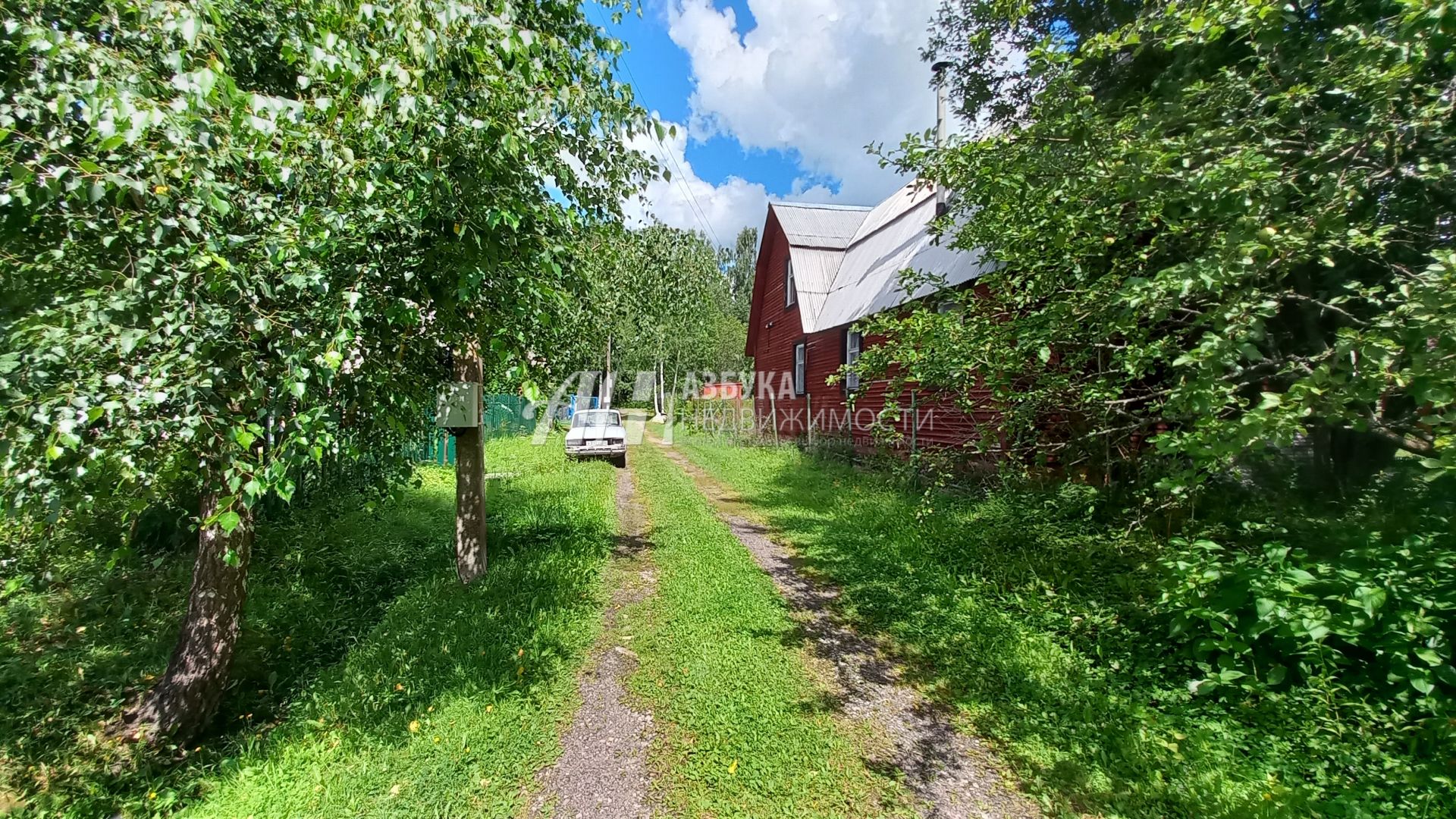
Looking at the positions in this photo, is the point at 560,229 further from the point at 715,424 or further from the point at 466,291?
the point at 715,424

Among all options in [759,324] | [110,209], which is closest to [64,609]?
[110,209]

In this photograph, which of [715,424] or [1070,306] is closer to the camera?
[1070,306]

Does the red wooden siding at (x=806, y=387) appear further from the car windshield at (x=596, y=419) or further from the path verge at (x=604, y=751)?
the path verge at (x=604, y=751)

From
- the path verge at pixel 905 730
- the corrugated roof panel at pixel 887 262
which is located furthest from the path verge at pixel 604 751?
the corrugated roof panel at pixel 887 262

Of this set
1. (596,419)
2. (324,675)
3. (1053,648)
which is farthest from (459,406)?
(596,419)

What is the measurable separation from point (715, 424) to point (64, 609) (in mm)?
21024

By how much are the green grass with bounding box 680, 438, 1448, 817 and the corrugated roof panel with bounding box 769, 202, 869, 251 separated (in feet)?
41.3

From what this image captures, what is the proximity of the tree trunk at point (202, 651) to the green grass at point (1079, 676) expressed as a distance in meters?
4.81

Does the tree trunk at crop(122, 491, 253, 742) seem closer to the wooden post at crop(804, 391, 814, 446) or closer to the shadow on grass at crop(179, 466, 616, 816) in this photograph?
the shadow on grass at crop(179, 466, 616, 816)

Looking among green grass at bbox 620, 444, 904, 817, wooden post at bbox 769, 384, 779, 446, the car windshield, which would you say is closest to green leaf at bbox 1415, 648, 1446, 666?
green grass at bbox 620, 444, 904, 817

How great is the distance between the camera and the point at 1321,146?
329cm

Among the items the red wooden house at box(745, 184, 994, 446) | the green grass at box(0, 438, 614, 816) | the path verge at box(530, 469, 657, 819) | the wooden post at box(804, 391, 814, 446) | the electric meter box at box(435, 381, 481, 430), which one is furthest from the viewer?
the wooden post at box(804, 391, 814, 446)

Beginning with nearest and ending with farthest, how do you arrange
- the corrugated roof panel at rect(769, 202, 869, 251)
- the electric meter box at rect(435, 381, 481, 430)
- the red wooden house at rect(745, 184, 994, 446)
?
1. the electric meter box at rect(435, 381, 481, 430)
2. the red wooden house at rect(745, 184, 994, 446)
3. the corrugated roof panel at rect(769, 202, 869, 251)

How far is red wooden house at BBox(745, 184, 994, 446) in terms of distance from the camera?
11883 mm
